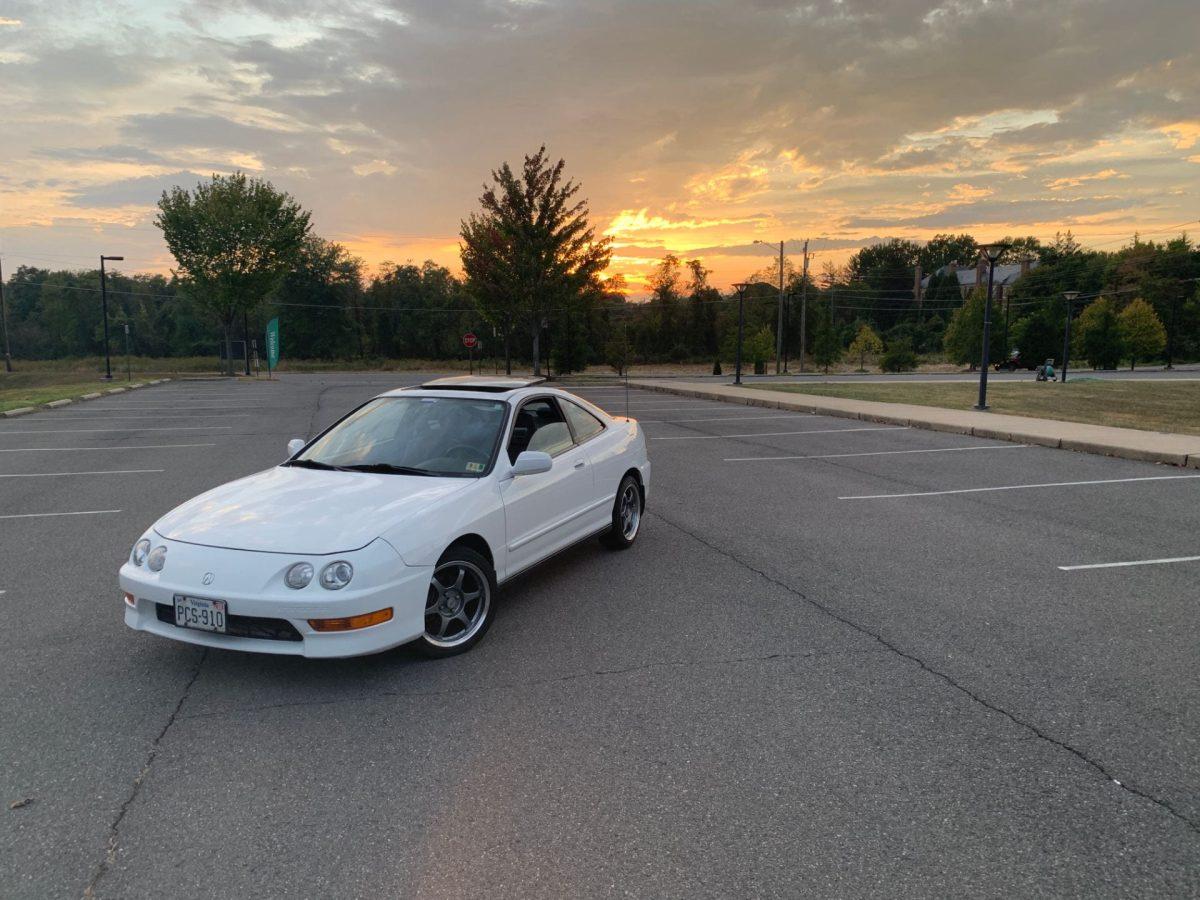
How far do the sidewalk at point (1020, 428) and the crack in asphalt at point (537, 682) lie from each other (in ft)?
32.0

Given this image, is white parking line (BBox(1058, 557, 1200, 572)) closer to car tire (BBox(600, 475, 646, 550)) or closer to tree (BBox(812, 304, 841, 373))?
car tire (BBox(600, 475, 646, 550))

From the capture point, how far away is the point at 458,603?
4414 millimetres

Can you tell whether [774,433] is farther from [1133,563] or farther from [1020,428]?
[1133,563]

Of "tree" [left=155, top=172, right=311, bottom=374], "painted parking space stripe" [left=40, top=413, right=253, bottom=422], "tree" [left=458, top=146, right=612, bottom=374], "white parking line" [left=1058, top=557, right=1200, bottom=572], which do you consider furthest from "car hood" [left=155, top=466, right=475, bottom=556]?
"tree" [left=155, top=172, right=311, bottom=374]

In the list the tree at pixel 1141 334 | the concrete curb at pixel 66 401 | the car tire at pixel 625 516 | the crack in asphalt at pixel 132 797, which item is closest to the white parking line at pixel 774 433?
the car tire at pixel 625 516

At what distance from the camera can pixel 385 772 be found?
10.2 ft

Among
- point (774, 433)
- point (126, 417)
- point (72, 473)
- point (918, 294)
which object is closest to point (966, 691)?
point (72, 473)

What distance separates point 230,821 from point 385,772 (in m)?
0.58

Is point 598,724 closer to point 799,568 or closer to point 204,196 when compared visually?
point 799,568

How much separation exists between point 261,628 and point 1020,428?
14.5m

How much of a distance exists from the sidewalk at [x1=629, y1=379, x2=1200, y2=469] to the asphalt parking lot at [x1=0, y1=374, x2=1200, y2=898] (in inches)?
225

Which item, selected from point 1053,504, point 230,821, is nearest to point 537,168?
point 1053,504

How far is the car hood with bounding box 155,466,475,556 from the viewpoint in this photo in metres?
3.86

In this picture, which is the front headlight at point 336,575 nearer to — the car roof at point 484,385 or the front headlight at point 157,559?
the front headlight at point 157,559
